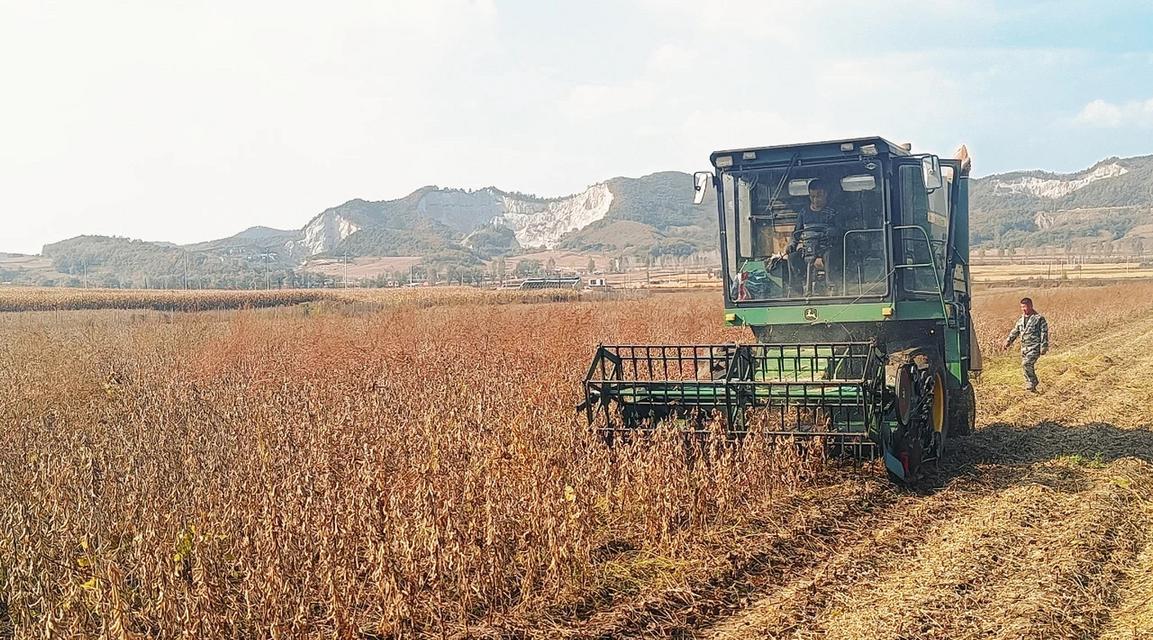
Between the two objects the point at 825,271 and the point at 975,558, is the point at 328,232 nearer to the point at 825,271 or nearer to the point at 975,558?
the point at 825,271

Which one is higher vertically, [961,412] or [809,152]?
[809,152]

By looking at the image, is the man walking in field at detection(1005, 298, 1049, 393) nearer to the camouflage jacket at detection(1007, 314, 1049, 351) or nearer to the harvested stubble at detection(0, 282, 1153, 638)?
the camouflage jacket at detection(1007, 314, 1049, 351)

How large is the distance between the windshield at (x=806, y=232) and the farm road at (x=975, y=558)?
1.97m

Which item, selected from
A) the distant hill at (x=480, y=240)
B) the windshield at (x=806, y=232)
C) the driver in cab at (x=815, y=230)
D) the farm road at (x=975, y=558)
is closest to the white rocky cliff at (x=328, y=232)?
the distant hill at (x=480, y=240)

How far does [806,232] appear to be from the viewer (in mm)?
8930

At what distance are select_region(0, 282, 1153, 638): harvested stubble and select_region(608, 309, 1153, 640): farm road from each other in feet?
0.08

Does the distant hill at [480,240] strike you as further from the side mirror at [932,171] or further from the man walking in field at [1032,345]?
the side mirror at [932,171]

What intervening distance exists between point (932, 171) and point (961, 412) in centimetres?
273

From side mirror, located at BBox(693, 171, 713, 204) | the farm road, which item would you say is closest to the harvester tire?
the farm road

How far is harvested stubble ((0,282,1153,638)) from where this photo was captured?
15.7ft

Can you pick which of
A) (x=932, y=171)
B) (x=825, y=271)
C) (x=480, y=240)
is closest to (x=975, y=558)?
(x=825, y=271)

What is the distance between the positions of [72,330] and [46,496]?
476 inches

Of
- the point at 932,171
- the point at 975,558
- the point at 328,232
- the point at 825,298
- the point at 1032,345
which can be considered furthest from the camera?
the point at 328,232

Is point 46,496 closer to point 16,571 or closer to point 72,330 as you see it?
point 16,571
